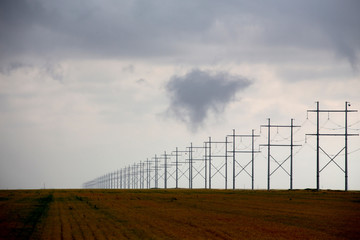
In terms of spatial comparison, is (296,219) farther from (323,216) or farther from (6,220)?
(6,220)

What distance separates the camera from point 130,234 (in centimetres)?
3250

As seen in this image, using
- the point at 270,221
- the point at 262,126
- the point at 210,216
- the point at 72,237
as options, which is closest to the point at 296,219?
the point at 270,221

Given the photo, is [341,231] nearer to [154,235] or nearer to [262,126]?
[154,235]

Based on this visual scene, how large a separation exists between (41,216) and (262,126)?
69.3 meters

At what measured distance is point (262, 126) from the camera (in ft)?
363

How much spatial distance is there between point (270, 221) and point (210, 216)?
18.4 ft

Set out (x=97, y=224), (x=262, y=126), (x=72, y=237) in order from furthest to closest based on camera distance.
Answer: (x=262, y=126) < (x=97, y=224) < (x=72, y=237)

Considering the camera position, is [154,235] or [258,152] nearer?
[154,235]

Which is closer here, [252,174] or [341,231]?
[341,231]

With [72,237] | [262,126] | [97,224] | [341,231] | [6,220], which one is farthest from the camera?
[262,126]

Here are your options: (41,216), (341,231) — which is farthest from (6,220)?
(341,231)

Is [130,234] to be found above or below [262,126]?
below

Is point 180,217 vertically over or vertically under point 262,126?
under

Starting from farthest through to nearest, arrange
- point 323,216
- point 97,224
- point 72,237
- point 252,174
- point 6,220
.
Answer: point 252,174 → point 323,216 → point 6,220 → point 97,224 → point 72,237
